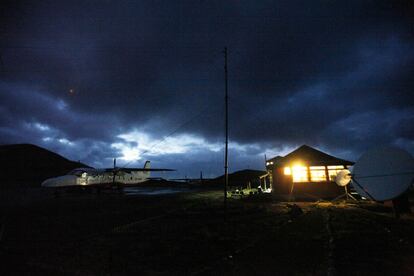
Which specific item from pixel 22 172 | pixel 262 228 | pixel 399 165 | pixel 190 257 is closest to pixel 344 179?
pixel 399 165

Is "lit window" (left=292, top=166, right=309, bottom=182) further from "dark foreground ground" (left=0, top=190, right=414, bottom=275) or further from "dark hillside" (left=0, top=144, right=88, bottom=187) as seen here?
"dark hillside" (left=0, top=144, right=88, bottom=187)

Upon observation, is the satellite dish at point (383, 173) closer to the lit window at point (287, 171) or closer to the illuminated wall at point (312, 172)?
the illuminated wall at point (312, 172)

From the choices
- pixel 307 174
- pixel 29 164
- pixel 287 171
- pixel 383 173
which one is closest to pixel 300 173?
pixel 307 174

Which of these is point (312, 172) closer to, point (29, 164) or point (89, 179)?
point (89, 179)

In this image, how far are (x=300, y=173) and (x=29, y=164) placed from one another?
12560 centimetres

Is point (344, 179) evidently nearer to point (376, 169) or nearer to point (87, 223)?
point (376, 169)

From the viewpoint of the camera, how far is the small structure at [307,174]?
2448 cm

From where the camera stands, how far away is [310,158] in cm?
2559

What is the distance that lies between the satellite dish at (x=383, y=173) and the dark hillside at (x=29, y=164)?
308 feet

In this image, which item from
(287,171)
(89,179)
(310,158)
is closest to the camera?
(310,158)

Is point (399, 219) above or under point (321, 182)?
under

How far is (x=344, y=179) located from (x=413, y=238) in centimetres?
802

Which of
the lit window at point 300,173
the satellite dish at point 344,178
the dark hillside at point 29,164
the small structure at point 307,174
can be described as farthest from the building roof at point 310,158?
the dark hillside at point 29,164

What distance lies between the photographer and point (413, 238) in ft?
24.9
